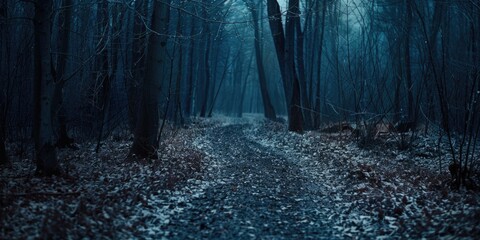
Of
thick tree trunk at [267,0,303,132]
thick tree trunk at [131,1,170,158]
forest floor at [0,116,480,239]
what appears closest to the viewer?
forest floor at [0,116,480,239]

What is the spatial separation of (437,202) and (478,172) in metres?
1.88

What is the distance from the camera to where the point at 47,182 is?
7.71 metres

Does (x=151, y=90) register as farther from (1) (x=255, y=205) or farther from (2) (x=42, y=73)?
(1) (x=255, y=205)

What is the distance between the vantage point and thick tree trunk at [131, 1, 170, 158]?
36.0 ft

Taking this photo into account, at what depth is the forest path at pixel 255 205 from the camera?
235 inches

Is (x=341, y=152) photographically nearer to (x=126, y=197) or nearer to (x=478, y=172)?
(x=478, y=172)

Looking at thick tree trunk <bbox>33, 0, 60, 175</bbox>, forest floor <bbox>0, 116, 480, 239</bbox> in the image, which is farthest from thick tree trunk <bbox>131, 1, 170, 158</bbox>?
thick tree trunk <bbox>33, 0, 60, 175</bbox>

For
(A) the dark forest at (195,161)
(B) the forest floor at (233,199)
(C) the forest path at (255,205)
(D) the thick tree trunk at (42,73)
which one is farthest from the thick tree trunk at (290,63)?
(D) the thick tree trunk at (42,73)

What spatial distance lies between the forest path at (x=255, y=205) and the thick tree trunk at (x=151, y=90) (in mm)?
1981

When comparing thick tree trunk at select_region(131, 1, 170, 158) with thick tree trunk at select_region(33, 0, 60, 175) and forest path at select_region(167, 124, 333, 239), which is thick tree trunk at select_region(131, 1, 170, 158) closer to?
forest path at select_region(167, 124, 333, 239)

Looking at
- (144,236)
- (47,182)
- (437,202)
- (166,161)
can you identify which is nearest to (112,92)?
(166,161)

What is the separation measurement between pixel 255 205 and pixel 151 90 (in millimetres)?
5250

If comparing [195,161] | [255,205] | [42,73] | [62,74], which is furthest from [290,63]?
[42,73]

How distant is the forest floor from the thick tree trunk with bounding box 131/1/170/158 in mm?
558
